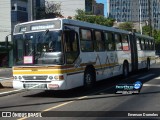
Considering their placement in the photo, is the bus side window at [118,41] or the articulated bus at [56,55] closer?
the articulated bus at [56,55]

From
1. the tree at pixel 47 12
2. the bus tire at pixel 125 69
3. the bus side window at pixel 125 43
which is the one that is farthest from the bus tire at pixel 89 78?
the tree at pixel 47 12

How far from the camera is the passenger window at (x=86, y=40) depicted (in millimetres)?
16175

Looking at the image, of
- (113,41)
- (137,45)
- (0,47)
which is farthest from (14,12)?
(113,41)

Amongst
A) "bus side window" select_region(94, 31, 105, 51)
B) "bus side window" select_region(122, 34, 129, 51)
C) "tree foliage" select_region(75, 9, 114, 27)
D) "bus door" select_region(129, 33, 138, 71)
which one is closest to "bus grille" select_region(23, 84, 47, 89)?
"bus side window" select_region(94, 31, 105, 51)

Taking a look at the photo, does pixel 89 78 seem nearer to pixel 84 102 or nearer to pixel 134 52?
pixel 84 102

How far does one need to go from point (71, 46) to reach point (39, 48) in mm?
1281

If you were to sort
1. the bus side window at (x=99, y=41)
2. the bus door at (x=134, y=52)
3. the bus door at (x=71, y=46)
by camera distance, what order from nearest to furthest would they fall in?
the bus door at (x=71, y=46), the bus side window at (x=99, y=41), the bus door at (x=134, y=52)

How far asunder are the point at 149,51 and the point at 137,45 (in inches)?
167

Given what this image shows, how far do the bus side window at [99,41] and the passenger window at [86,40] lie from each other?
2.32 ft

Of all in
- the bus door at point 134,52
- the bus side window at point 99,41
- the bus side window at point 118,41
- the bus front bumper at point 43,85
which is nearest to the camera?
the bus front bumper at point 43,85

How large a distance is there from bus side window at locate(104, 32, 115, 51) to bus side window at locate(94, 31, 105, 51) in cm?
60

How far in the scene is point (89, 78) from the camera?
54.3 feet

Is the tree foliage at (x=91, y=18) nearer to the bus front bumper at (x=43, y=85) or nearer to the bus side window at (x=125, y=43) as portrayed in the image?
the bus side window at (x=125, y=43)

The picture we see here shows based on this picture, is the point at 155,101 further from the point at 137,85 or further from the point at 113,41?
the point at 113,41
